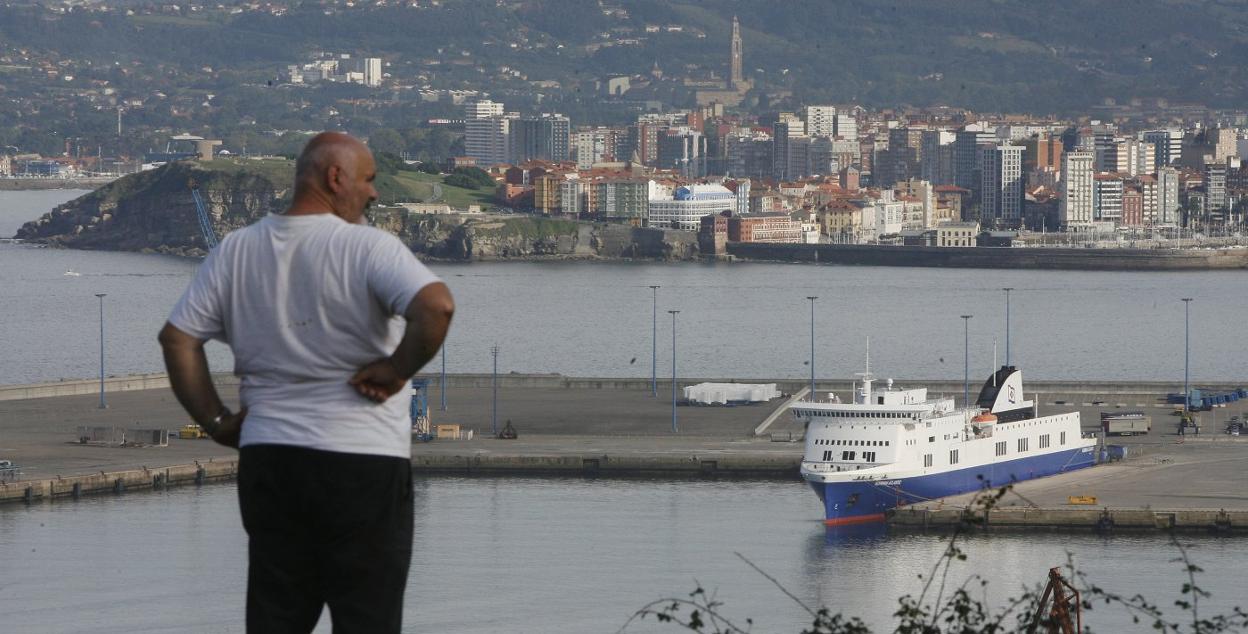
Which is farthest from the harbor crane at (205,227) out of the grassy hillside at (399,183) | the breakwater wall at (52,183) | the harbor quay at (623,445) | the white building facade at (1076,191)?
the breakwater wall at (52,183)

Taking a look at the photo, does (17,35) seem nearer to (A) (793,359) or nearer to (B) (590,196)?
(B) (590,196)

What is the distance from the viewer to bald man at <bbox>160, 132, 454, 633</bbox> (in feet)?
8.94

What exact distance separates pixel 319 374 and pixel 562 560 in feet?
40.8

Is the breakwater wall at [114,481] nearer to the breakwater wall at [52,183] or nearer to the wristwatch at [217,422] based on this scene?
the wristwatch at [217,422]

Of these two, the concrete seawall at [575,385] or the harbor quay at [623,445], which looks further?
the concrete seawall at [575,385]

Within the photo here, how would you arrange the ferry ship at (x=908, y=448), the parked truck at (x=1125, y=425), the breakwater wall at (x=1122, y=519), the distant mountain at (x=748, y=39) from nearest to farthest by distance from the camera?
the breakwater wall at (x=1122, y=519)
the ferry ship at (x=908, y=448)
the parked truck at (x=1125, y=425)
the distant mountain at (x=748, y=39)

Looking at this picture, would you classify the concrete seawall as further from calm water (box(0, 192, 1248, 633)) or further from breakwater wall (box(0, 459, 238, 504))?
breakwater wall (box(0, 459, 238, 504))

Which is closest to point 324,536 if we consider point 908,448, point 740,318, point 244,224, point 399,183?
point 908,448

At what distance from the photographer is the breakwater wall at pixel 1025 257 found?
66375 mm

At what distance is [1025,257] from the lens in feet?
221

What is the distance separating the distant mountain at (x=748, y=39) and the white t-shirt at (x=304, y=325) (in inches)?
6706

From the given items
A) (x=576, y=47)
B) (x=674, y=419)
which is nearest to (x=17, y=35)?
(x=576, y=47)

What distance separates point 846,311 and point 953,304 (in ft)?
11.7

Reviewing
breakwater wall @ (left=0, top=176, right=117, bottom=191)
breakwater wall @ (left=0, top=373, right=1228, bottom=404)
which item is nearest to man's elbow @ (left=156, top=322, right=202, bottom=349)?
breakwater wall @ (left=0, top=373, right=1228, bottom=404)
